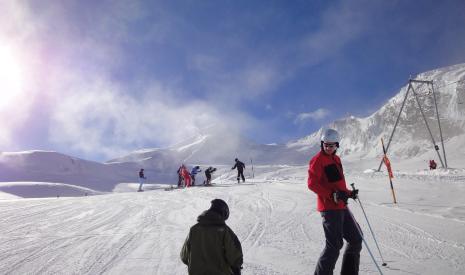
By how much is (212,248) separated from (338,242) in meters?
1.82

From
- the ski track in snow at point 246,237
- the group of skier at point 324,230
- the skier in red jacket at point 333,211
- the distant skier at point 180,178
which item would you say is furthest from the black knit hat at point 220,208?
the distant skier at point 180,178

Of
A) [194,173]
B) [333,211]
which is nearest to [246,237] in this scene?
[333,211]

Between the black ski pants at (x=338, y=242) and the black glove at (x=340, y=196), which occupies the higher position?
the black glove at (x=340, y=196)

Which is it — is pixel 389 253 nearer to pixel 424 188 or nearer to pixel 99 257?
pixel 99 257

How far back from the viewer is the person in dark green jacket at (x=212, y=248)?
11.7 ft

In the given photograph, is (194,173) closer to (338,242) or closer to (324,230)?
(324,230)

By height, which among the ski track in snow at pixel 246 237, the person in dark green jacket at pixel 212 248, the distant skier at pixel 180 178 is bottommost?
the ski track in snow at pixel 246 237

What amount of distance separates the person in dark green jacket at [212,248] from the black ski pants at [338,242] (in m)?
1.45

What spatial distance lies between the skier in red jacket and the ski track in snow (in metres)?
0.78

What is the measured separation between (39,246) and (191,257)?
5.82 metres

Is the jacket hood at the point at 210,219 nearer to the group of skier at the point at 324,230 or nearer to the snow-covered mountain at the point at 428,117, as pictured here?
the group of skier at the point at 324,230

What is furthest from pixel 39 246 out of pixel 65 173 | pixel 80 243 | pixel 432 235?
pixel 65 173

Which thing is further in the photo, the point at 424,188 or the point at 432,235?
the point at 424,188

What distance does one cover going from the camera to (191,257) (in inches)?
142
